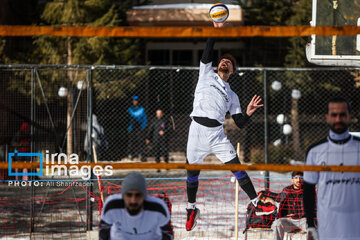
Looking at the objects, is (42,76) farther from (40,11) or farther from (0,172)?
(0,172)

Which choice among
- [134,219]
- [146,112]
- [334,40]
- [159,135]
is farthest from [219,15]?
[146,112]

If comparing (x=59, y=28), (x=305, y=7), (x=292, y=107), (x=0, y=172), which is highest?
(x=305, y=7)

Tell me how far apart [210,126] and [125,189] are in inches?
77.1

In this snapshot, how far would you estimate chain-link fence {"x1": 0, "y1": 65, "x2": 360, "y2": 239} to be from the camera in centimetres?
1216

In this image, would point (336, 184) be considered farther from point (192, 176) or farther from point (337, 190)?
point (192, 176)

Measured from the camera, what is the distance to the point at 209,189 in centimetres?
1166

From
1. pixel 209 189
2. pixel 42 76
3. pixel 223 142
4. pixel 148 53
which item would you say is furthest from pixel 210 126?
pixel 148 53

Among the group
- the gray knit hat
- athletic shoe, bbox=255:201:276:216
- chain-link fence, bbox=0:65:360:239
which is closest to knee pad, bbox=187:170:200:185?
athletic shoe, bbox=255:201:276:216

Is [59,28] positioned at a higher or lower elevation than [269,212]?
higher

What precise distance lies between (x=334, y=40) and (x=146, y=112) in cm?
804

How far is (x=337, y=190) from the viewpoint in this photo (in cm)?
439

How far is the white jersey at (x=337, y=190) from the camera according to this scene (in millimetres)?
4348

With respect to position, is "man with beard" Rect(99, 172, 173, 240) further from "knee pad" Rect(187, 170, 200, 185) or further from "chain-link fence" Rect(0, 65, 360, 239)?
"chain-link fence" Rect(0, 65, 360, 239)

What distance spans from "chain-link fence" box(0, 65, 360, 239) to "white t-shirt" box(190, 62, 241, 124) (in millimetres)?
4687
